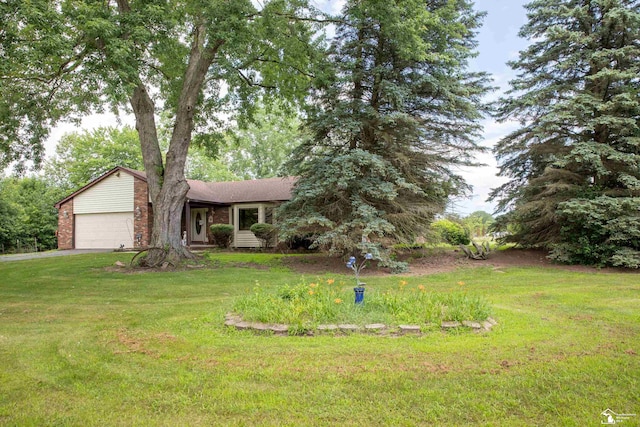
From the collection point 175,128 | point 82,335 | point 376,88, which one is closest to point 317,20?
point 376,88

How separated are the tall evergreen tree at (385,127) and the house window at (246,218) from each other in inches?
314

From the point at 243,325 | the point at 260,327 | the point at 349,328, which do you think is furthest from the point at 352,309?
the point at 243,325

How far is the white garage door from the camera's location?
18.7m

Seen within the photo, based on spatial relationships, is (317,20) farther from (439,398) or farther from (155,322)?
(439,398)

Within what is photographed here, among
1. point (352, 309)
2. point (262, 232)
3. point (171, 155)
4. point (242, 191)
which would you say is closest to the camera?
point (352, 309)

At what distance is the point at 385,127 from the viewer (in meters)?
11.8

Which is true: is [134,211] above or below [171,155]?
below

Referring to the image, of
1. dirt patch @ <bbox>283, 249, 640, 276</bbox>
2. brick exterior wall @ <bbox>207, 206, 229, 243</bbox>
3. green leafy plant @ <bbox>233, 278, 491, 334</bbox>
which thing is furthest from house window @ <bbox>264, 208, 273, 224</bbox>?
green leafy plant @ <bbox>233, 278, 491, 334</bbox>

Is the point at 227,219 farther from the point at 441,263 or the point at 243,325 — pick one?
the point at 243,325

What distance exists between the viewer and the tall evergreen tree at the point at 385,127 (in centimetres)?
1041

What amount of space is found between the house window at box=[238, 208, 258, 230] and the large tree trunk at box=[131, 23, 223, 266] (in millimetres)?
7421

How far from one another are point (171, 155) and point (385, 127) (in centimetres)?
676

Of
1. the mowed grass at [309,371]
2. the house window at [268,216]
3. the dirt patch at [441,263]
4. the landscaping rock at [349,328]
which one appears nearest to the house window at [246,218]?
the house window at [268,216]

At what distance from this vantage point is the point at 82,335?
4523 mm
